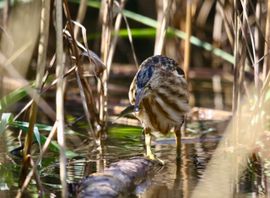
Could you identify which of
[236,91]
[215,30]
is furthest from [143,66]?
[215,30]

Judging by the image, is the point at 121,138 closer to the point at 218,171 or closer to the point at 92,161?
the point at 92,161

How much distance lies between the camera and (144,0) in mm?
6645

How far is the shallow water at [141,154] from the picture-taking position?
316 cm

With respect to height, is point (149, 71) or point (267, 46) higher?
point (267, 46)

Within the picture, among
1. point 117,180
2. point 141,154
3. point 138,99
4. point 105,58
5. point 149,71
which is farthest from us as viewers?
point 105,58

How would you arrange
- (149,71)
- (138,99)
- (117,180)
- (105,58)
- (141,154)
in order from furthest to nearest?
1. (105,58)
2. (141,154)
3. (149,71)
4. (138,99)
5. (117,180)

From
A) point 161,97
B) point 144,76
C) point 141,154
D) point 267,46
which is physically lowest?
point 141,154

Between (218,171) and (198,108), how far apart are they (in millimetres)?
1635

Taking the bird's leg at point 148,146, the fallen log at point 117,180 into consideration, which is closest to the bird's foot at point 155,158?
the bird's leg at point 148,146

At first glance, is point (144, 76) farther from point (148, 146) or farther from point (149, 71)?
point (148, 146)

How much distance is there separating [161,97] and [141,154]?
0.32 meters

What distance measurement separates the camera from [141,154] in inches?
152

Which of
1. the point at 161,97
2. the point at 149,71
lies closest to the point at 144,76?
the point at 149,71

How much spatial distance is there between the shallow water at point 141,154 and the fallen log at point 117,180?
2.1 inches
